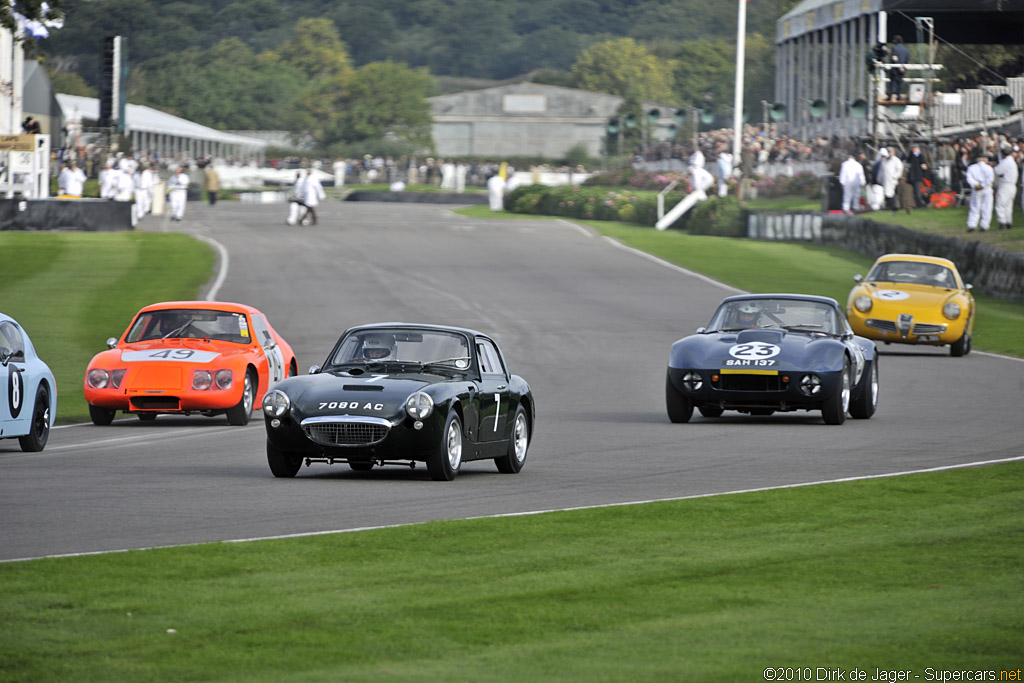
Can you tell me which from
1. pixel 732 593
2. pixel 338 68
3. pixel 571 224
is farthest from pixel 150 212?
pixel 338 68

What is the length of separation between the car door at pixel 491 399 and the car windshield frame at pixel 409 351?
187mm

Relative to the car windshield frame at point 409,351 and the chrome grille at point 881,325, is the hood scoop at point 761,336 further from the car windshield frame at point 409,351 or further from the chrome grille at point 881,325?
the chrome grille at point 881,325

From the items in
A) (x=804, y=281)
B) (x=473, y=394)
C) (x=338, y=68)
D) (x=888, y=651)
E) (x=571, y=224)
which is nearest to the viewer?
(x=888, y=651)

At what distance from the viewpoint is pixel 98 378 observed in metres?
17.1

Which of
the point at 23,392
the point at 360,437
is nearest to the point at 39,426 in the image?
the point at 23,392

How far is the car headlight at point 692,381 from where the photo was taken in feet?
54.0

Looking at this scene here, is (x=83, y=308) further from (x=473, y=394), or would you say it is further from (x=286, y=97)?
(x=286, y=97)

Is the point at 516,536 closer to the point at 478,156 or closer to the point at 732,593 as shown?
the point at 732,593

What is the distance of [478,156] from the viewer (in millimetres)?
141000

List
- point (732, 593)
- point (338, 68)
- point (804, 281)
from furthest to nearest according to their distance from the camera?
1. point (338, 68)
2. point (804, 281)
3. point (732, 593)

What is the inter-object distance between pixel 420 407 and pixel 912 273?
52.1ft

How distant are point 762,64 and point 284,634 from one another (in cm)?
13335

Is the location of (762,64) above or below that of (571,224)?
above

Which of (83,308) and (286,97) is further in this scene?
(286,97)
